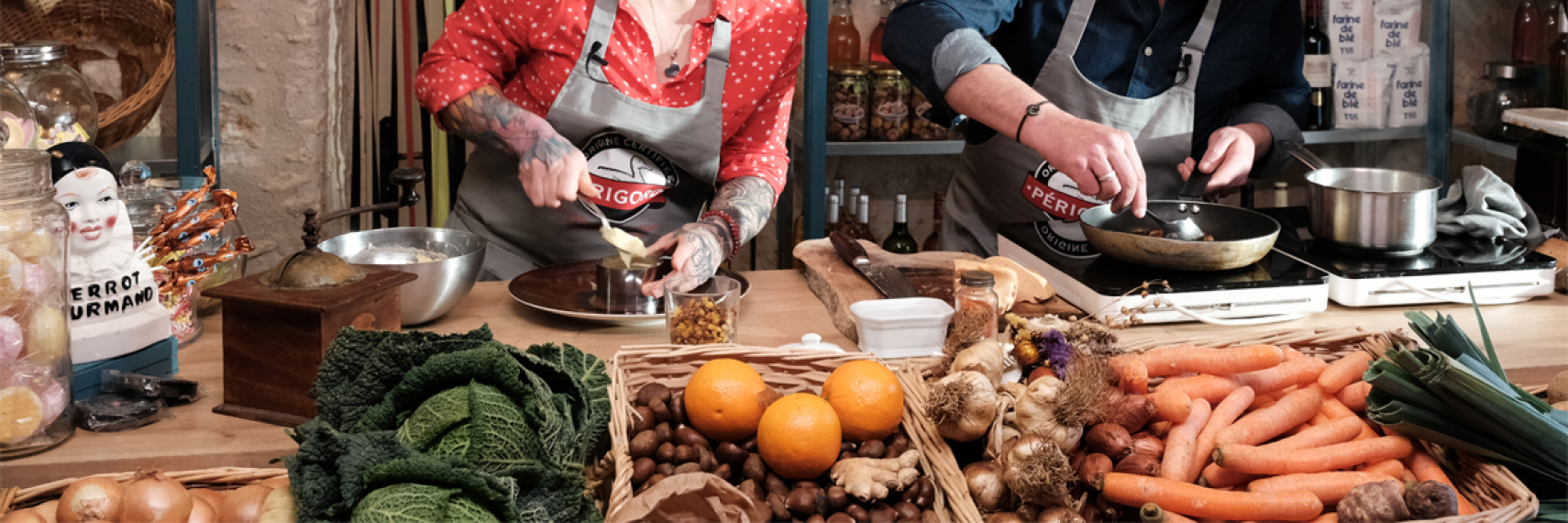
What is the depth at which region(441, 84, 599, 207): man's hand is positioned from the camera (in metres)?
1.84

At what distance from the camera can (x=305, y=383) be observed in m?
1.23

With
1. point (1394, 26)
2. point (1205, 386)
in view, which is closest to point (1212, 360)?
point (1205, 386)

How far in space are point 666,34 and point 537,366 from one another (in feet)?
3.93

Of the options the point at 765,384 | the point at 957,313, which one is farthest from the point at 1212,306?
the point at 765,384

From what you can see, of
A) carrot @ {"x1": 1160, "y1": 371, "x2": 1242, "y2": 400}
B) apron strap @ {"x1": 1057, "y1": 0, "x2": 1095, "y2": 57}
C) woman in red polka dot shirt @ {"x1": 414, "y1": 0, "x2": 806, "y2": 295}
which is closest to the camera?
carrot @ {"x1": 1160, "y1": 371, "x2": 1242, "y2": 400}

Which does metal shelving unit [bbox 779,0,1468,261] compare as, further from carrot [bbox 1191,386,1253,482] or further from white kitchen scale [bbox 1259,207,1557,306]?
carrot [bbox 1191,386,1253,482]

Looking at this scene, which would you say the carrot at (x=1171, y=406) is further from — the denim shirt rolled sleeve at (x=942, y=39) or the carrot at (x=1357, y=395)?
the denim shirt rolled sleeve at (x=942, y=39)

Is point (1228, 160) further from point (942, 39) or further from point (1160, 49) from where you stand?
point (942, 39)

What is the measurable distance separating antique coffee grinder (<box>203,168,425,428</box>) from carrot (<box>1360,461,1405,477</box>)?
42.0 inches

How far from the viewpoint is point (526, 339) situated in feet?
5.09

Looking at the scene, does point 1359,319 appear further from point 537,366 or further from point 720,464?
point 537,366

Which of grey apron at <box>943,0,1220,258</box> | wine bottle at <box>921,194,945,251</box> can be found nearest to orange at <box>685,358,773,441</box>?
grey apron at <box>943,0,1220,258</box>

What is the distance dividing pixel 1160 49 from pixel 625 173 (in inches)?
43.9

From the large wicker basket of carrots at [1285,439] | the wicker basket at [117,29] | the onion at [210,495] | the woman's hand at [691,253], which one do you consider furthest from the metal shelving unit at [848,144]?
the onion at [210,495]
